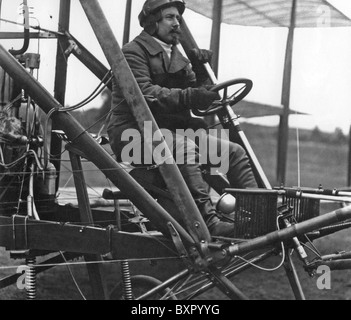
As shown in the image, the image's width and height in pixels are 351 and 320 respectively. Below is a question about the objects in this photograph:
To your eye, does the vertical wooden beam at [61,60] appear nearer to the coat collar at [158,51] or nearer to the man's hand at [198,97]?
the coat collar at [158,51]

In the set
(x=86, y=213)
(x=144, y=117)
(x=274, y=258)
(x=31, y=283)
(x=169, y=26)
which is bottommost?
(x=274, y=258)

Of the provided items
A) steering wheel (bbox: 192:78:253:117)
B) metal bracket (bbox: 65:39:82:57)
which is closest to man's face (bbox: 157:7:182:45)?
steering wheel (bbox: 192:78:253:117)

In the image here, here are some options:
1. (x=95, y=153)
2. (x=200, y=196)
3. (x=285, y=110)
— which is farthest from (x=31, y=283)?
(x=285, y=110)

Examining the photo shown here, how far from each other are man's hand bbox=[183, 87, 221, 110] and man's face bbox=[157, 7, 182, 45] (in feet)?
1.75

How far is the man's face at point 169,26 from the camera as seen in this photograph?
413 cm

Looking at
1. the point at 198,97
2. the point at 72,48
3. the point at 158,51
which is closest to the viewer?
the point at 198,97

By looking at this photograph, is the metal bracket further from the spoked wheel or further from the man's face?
the spoked wheel

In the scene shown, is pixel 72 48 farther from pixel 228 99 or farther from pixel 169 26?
pixel 228 99

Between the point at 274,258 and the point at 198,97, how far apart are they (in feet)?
8.52

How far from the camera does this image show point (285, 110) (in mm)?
5340

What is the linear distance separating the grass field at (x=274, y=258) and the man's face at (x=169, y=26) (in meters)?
1.29

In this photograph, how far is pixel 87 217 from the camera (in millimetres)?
4410
